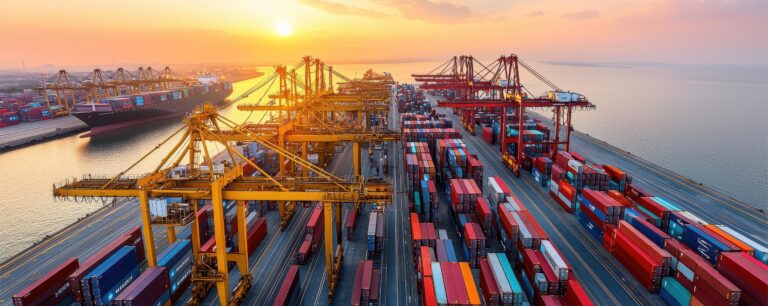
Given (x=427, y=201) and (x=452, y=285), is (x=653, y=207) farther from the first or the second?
(x=452, y=285)

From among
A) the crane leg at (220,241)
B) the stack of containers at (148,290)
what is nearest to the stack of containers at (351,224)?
the crane leg at (220,241)

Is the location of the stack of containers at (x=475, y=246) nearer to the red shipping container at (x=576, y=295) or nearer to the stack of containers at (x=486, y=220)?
the stack of containers at (x=486, y=220)

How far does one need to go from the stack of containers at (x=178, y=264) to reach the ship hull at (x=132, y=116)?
6813 cm

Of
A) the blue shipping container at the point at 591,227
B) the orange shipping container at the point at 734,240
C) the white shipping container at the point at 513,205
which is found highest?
the white shipping container at the point at 513,205

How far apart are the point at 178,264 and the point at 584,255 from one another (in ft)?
91.9

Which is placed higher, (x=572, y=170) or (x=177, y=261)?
(x=572, y=170)

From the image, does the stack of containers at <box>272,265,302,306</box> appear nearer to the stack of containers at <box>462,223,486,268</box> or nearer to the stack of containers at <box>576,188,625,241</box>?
the stack of containers at <box>462,223,486,268</box>

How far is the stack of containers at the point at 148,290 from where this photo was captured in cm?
1858

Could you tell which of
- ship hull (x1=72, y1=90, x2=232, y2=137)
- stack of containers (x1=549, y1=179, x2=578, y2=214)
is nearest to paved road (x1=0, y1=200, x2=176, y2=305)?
stack of containers (x1=549, y1=179, x2=578, y2=214)

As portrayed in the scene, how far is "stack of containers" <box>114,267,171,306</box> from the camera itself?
1858cm

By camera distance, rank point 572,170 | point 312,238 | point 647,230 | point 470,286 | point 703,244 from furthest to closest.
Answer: point 572,170
point 312,238
point 647,230
point 703,244
point 470,286

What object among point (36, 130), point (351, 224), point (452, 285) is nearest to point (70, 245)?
point (351, 224)

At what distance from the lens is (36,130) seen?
85500mm

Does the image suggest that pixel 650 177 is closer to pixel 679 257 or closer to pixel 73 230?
pixel 679 257
